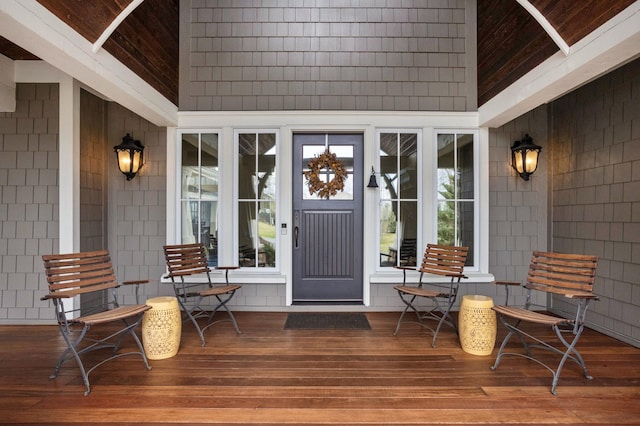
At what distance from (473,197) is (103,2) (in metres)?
4.35

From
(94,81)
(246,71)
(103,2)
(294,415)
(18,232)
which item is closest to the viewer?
(294,415)

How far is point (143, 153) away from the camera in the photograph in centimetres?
A: 432

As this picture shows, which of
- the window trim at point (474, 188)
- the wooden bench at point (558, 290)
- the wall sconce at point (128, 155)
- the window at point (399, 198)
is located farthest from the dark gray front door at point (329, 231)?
the wall sconce at point (128, 155)

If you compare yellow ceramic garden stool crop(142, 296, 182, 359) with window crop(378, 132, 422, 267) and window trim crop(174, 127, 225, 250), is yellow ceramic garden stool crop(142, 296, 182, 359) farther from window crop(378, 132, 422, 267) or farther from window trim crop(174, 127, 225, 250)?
window crop(378, 132, 422, 267)

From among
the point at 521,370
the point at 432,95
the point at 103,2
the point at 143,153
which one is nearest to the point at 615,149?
the point at 432,95

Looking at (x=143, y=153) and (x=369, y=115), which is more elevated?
(x=369, y=115)

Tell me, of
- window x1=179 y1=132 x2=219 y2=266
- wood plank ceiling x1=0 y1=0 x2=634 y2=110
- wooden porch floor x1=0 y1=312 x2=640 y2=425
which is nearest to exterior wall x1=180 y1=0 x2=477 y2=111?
wood plank ceiling x1=0 y1=0 x2=634 y2=110

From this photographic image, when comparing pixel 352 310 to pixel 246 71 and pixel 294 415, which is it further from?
pixel 246 71

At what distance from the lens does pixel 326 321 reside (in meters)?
3.87

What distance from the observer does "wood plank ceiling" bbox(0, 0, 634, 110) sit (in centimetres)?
249

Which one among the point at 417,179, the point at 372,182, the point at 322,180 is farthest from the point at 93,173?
the point at 417,179

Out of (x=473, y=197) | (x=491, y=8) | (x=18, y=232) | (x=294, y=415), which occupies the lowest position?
(x=294, y=415)

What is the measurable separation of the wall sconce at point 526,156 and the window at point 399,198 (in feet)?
→ 4.13

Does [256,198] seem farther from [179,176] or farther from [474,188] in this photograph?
[474,188]
